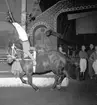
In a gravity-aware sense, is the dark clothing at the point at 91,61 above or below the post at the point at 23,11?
below

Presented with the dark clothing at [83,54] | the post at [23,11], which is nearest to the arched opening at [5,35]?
the post at [23,11]

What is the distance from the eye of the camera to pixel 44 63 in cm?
316

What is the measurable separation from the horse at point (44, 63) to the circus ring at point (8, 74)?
0.08 metres

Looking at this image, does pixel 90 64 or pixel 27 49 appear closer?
pixel 27 49

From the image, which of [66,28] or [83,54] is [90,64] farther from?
[66,28]

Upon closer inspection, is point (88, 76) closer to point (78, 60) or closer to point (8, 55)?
point (78, 60)

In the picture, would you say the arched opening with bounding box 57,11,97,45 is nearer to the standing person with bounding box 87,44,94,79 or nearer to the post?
the standing person with bounding box 87,44,94,79

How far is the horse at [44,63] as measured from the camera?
316cm

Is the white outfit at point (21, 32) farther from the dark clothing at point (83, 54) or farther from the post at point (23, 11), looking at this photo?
the dark clothing at point (83, 54)

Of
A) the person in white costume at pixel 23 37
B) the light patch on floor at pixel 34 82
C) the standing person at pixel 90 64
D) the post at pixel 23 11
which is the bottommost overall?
the light patch on floor at pixel 34 82

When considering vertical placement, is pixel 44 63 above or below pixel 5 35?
below

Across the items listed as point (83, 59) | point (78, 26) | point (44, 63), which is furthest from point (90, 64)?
point (44, 63)

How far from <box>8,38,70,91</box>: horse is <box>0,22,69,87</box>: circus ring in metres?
0.08

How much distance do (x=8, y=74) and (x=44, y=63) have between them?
27.3 inches
